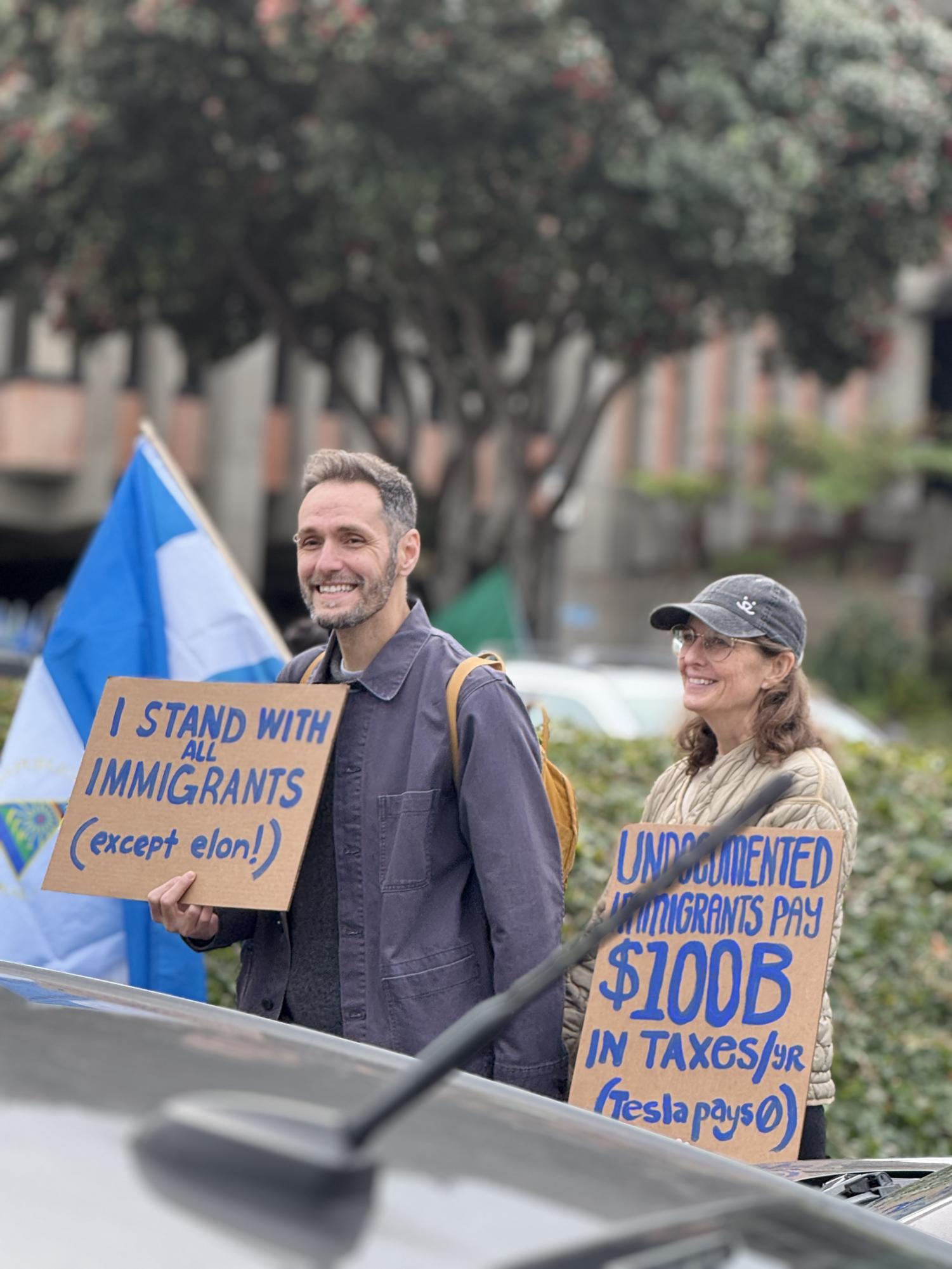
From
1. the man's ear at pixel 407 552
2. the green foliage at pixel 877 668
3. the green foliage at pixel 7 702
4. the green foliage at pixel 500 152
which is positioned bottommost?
the green foliage at pixel 877 668

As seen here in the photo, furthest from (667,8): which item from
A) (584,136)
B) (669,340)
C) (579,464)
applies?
(579,464)

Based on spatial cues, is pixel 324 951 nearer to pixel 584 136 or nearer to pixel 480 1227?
pixel 480 1227

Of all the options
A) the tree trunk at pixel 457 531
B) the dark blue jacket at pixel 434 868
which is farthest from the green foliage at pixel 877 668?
the dark blue jacket at pixel 434 868

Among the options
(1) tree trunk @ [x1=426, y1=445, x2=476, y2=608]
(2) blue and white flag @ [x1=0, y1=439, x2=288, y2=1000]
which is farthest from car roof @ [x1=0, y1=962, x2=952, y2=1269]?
(1) tree trunk @ [x1=426, y1=445, x2=476, y2=608]

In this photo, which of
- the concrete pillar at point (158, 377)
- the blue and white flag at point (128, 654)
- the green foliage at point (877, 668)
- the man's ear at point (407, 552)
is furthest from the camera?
the concrete pillar at point (158, 377)

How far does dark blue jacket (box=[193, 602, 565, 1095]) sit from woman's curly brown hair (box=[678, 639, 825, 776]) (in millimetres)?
542

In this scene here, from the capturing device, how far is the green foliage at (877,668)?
2623 cm

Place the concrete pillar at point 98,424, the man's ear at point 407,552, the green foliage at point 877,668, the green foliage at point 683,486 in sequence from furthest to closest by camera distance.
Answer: the green foliage at point 683,486, the green foliage at point 877,668, the concrete pillar at point 98,424, the man's ear at point 407,552

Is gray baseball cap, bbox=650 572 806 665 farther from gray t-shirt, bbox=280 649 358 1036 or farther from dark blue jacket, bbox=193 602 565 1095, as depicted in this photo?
gray t-shirt, bbox=280 649 358 1036

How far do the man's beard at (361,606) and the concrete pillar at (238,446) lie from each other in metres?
23.6

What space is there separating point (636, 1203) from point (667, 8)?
583 inches

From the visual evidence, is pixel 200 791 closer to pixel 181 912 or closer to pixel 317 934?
pixel 181 912

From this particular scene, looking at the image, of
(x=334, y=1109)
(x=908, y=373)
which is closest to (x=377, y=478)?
(x=334, y=1109)

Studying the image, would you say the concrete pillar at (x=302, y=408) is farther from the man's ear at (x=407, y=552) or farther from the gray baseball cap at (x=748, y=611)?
the man's ear at (x=407, y=552)
